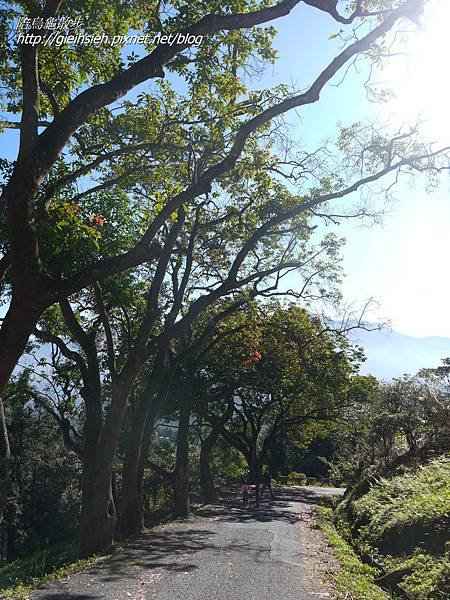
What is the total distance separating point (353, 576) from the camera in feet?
29.3

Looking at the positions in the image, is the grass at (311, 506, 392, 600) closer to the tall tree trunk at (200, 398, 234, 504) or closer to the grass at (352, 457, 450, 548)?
the grass at (352, 457, 450, 548)

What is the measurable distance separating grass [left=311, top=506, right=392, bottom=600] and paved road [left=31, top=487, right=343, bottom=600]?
491 mm

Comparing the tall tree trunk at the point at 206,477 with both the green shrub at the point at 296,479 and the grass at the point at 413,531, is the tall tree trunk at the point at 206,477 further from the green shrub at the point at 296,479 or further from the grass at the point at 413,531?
the green shrub at the point at 296,479

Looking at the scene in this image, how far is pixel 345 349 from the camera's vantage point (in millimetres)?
22703

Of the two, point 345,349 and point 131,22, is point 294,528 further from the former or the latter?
point 131,22

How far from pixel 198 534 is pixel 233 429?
78.4 feet

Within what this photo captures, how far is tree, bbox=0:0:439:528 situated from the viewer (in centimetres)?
552

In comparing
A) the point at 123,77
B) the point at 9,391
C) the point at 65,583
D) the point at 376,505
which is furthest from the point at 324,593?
the point at 9,391

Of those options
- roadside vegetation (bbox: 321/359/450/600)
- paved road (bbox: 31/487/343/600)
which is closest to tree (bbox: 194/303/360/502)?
roadside vegetation (bbox: 321/359/450/600)

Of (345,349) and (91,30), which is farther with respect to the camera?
(345,349)

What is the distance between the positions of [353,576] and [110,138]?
8.87 meters

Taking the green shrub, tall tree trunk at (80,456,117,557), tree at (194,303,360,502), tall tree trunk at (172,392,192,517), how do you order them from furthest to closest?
the green shrub < tree at (194,303,360,502) < tall tree trunk at (172,392,192,517) < tall tree trunk at (80,456,117,557)

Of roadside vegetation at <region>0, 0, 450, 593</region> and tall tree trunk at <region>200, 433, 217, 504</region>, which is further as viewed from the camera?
tall tree trunk at <region>200, 433, 217, 504</region>

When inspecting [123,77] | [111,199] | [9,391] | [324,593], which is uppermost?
[111,199]
